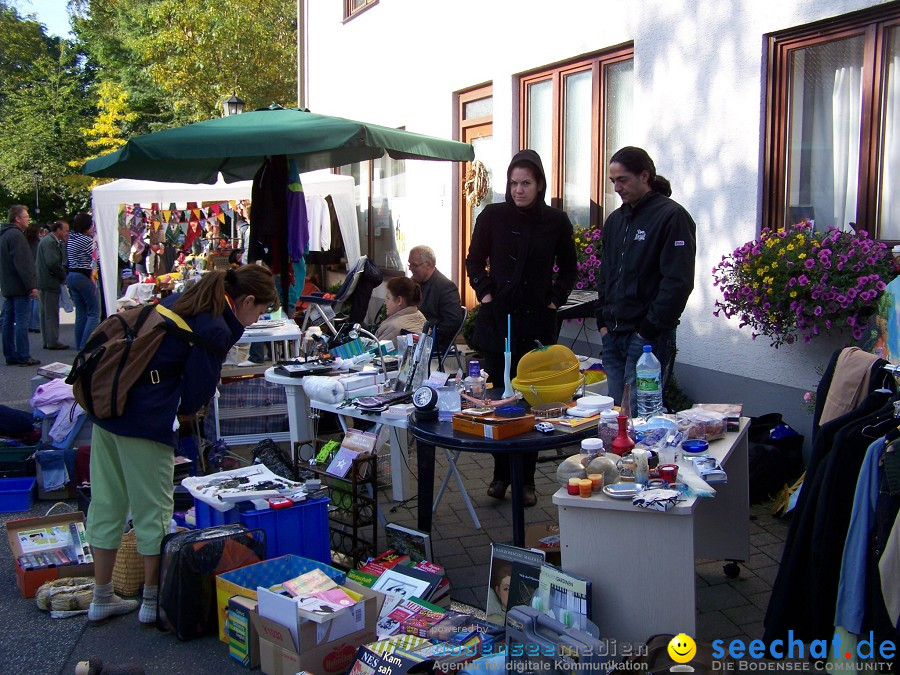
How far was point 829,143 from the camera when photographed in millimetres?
5391

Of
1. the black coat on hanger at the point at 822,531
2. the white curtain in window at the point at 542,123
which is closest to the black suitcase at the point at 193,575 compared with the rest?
Result: the black coat on hanger at the point at 822,531

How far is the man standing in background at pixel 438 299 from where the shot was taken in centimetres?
689

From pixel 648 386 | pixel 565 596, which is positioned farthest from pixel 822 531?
pixel 648 386

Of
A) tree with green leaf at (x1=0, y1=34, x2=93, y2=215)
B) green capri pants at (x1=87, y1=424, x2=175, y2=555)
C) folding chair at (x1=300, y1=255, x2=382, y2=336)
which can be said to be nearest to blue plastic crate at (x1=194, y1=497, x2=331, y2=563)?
green capri pants at (x1=87, y1=424, x2=175, y2=555)

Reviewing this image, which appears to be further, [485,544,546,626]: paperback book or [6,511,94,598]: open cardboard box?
[6,511,94,598]: open cardboard box

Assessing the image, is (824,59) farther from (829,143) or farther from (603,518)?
(603,518)

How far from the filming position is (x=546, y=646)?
270 cm

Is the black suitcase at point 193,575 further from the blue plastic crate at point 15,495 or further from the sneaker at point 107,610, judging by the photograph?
the blue plastic crate at point 15,495

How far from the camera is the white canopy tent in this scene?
36.5 ft

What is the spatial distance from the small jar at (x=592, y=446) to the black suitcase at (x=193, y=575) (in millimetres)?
1627

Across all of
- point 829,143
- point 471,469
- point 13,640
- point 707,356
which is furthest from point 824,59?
point 13,640

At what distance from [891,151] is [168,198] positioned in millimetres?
Result: 9123

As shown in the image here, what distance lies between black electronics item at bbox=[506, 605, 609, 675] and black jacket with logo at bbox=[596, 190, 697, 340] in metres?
2.00

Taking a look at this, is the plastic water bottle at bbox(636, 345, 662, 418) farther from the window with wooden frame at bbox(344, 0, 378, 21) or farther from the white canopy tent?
the window with wooden frame at bbox(344, 0, 378, 21)
